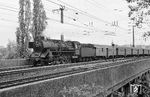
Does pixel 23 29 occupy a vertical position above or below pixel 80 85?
above

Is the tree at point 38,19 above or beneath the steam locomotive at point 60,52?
above

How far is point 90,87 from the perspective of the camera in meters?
10.5

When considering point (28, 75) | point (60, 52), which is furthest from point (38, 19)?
point (28, 75)

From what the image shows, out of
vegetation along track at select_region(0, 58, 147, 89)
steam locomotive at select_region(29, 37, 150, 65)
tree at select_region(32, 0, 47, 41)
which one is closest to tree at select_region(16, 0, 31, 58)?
tree at select_region(32, 0, 47, 41)

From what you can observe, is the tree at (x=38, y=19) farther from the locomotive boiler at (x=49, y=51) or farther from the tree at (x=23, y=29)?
the locomotive boiler at (x=49, y=51)

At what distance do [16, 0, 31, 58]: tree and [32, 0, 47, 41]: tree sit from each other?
1.30 metres

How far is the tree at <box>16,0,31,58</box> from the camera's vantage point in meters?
34.6

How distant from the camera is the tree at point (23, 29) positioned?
3462 cm

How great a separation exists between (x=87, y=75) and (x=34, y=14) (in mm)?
31425

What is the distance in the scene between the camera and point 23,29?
121ft

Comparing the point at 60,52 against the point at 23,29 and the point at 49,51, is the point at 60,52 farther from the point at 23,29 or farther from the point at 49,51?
the point at 23,29

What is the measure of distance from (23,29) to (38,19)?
4014mm

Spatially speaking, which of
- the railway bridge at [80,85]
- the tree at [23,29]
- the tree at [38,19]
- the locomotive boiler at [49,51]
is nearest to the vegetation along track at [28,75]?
the railway bridge at [80,85]

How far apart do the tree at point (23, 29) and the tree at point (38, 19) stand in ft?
4.26
